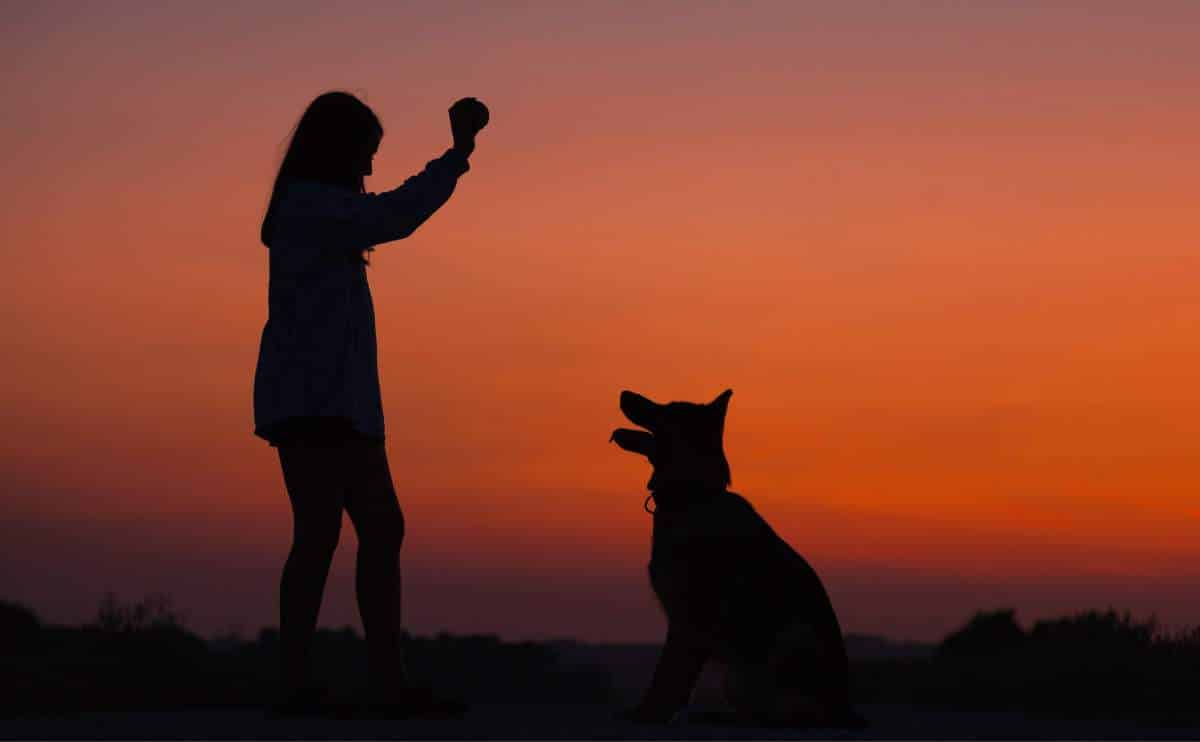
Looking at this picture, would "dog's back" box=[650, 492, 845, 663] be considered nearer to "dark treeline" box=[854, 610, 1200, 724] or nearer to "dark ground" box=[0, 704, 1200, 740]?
"dark ground" box=[0, 704, 1200, 740]

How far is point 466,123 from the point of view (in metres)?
7.18

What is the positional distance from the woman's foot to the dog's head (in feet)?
5.12

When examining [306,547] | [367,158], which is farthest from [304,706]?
[367,158]

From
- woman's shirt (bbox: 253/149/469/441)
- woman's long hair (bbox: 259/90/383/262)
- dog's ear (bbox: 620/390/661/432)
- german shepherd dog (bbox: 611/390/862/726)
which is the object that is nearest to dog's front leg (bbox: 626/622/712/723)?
german shepherd dog (bbox: 611/390/862/726)

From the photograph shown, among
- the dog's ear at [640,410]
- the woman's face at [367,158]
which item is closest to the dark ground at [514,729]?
the dog's ear at [640,410]

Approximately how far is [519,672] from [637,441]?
19.7 ft

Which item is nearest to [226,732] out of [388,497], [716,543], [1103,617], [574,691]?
[388,497]

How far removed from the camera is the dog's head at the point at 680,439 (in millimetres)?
7918

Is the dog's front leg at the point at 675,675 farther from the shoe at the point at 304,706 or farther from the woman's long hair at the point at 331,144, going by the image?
the woman's long hair at the point at 331,144

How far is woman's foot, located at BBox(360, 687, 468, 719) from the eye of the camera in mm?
7109

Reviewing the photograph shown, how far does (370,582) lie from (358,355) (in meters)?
1.10

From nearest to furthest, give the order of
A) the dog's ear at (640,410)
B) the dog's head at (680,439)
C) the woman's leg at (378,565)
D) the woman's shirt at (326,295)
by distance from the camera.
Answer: the woman's shirt at (326,295) → the woman's leg at (378,565) → the dog's head at (680,439) → the dog's ear at (640,410)

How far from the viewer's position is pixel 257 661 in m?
12.0

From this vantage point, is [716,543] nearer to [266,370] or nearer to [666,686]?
[666,686]
